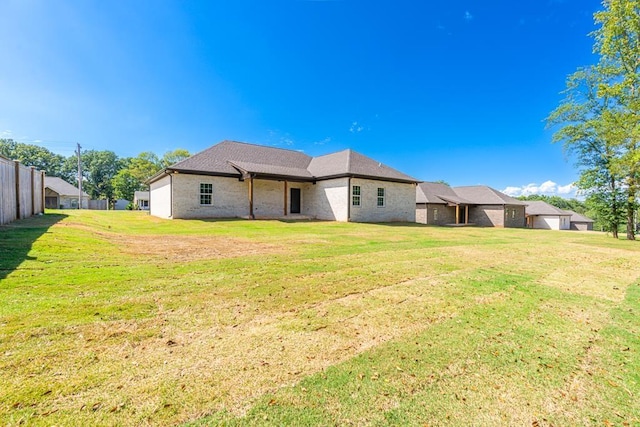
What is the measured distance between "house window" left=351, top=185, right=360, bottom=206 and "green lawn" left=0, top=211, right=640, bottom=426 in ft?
44.1

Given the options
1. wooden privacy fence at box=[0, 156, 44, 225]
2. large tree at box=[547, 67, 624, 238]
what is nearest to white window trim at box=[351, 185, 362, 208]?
large tree at box=[547, 67, 624, 238]

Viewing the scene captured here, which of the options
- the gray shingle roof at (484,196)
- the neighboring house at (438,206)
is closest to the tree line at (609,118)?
the neighboring house at (438,206)

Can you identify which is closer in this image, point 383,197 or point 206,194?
point 206,194

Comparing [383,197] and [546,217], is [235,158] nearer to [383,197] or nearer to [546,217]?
[383,197]

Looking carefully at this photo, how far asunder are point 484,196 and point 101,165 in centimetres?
7516

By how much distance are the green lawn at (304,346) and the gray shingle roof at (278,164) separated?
42.0 ft

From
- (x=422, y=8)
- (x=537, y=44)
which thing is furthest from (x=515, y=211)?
(x=422, y=8)

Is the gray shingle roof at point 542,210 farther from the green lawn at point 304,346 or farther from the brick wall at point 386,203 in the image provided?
the green lawn at point 304,346

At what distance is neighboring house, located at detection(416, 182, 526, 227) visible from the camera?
94.7 feet

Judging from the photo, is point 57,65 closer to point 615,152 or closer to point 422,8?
point 422,8

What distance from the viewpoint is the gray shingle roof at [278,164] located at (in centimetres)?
1783

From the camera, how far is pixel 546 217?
43.2 metres

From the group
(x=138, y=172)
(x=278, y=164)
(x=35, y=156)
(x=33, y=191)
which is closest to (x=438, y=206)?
(x=278, y=164)

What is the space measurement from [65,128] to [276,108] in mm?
36362
